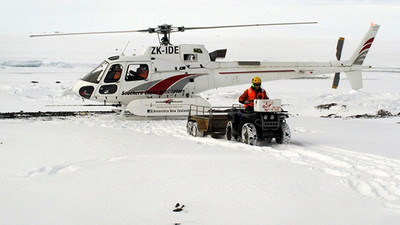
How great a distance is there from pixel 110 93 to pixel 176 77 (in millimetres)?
1987

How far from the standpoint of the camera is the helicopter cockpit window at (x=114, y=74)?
13148 millimetres

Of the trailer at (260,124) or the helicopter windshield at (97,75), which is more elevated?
the helicopter windshield at (97,75)

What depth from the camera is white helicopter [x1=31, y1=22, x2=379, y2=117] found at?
13.2 meters

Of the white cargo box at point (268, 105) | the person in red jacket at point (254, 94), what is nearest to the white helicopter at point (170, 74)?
the person in red jacket at point (254, 94)

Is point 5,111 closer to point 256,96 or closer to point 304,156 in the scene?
point 256,96

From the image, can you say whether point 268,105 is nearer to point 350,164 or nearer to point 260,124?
point 260,124

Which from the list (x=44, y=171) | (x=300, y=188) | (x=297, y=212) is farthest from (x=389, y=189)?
(x=44, y=171)

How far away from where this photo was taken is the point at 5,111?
14367mm

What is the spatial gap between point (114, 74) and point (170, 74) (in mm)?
1627

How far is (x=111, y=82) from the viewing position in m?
13.2

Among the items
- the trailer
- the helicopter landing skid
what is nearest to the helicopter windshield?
the helicopter landing skid

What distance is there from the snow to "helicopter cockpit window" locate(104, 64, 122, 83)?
2.76m

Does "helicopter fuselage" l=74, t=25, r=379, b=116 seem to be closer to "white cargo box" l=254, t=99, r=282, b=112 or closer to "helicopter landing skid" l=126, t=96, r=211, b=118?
"helicopter landing skid" l=126, t=96, r=211, b=118

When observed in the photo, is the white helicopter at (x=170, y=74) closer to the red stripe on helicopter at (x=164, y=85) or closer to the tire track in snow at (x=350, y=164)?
the red stripe on helicopter at (x=164, y=85)
